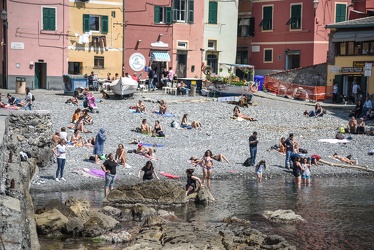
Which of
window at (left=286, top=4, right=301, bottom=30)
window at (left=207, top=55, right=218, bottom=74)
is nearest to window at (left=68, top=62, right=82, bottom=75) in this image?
window at (left=207, top=55, right=218, bottom=74)

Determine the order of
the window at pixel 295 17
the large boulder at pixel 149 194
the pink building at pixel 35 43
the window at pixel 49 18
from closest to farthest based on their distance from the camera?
the large boulder at pixel 149 194 < the pink building at pixel 35 43 < the window at pixel 49 18 < the window at pixel 295 17

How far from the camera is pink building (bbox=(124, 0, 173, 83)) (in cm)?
5712

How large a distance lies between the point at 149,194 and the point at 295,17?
35050mm

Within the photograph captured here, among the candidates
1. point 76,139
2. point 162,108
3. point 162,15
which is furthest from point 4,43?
point 76,139

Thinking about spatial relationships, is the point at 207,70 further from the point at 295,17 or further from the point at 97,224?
the point at 97,224

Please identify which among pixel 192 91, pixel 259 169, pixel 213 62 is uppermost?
pixel 213 62

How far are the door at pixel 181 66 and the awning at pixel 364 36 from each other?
13617 millimetres

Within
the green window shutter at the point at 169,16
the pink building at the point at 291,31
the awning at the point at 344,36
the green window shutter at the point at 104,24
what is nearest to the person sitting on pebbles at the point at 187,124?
the green window shutter at the point at 104,24

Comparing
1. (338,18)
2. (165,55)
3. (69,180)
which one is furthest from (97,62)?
(69,180)

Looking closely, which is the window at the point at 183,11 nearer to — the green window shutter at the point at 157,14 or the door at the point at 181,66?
the green window shutter at the point at 157,14

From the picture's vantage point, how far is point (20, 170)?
899 inches

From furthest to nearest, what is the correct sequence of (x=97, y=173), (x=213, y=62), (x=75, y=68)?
1. (x=213, y=62)
2. (x=75, y=68)
3. (x=97, y=173)

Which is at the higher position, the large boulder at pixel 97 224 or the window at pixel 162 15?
the window at pixel 162 15

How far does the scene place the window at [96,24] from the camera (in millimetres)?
54875
